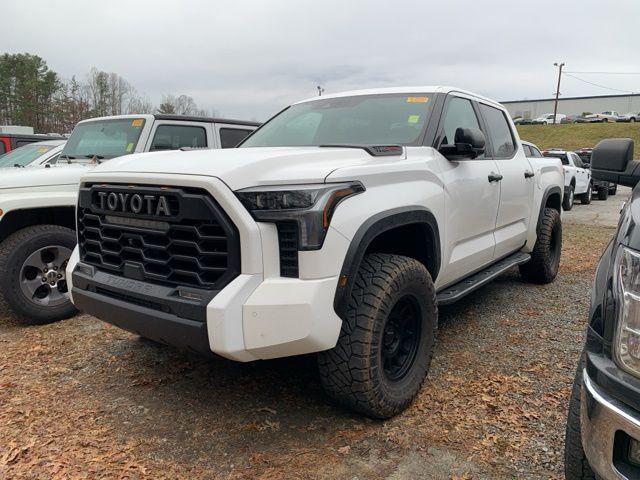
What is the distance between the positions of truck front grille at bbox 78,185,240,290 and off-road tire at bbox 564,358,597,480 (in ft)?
4.77

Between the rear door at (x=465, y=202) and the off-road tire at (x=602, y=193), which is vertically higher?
the rear door at (x=465, y=202)

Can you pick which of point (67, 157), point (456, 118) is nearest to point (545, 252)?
point (456, 118)

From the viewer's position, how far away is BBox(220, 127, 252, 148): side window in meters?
6.26

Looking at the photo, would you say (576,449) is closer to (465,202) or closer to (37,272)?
(465,202)

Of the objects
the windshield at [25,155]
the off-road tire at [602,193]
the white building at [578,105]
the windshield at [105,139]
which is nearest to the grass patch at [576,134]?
the off-road tire at [602,193]

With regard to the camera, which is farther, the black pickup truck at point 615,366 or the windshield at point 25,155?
the windshield at point 25,155

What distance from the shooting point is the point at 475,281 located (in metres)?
3.88

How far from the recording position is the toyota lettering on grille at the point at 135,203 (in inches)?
96.1

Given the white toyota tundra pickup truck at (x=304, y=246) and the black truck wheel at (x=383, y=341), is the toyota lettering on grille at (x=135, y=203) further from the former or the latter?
the black truck wheel at (x=383, y=341)

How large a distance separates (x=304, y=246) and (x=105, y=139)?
13.9 feet

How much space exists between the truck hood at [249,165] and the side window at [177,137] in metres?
2.70

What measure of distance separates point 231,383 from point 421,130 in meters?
2.10

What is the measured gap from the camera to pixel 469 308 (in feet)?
15.7

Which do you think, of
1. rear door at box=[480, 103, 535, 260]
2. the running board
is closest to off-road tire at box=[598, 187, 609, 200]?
rear door at box=[480, 103, 535, 260]
